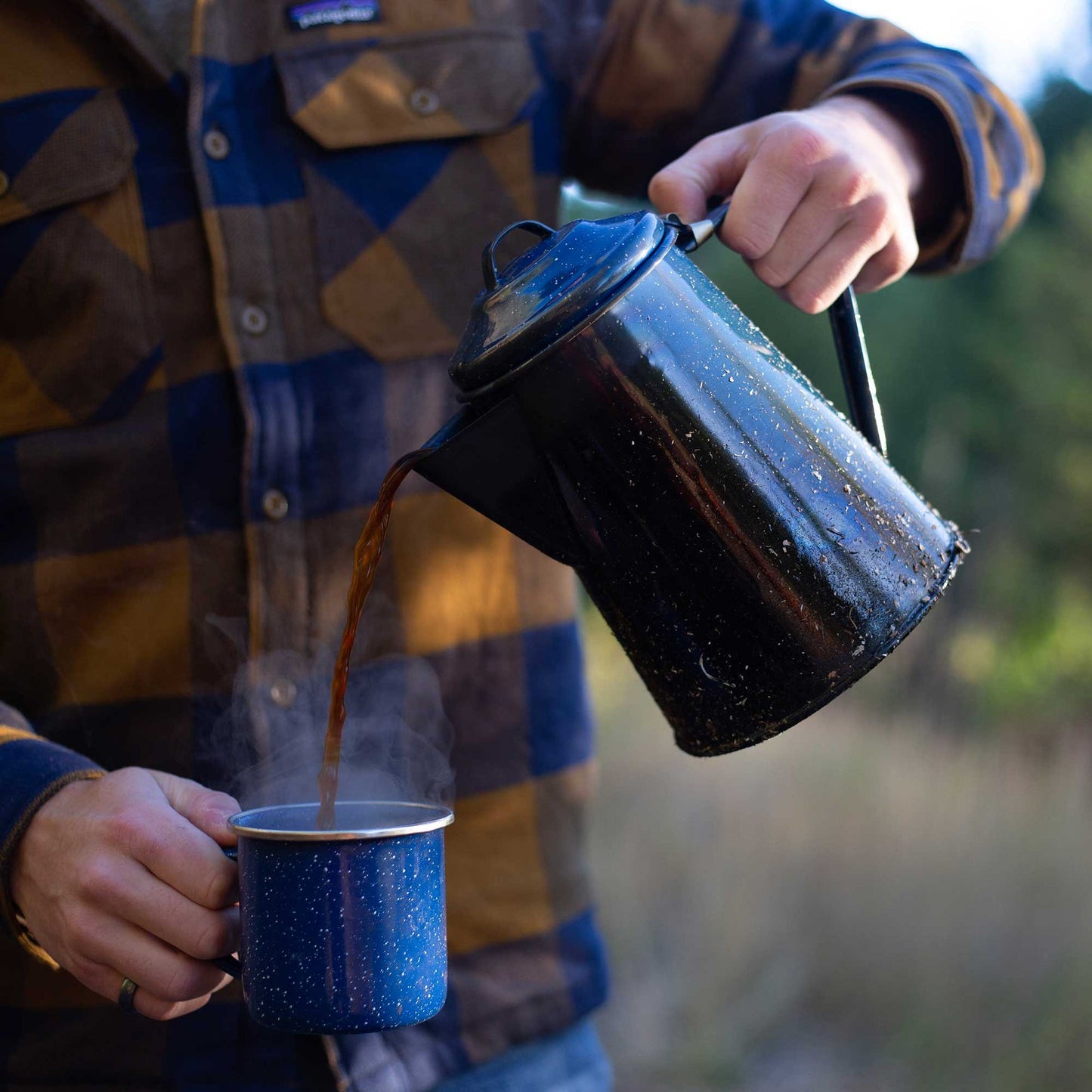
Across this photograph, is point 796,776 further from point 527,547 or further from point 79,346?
point 79,346

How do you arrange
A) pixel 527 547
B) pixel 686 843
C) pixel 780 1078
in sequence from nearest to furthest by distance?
pixel 527 547
pixel 780 1078
pixel 686 843

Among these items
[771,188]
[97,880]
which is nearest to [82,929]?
[97,880]

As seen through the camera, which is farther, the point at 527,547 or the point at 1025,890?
the point at 1025,890

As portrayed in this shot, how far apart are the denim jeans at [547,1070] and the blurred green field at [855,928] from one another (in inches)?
89.0

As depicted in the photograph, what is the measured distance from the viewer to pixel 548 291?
36.1 inches

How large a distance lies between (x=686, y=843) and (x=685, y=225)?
3625 mm

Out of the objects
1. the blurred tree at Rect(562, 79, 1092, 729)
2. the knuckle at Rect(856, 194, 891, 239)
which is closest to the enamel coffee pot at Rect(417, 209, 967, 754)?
the knuckle at Rect(856, 194, 891, 239)

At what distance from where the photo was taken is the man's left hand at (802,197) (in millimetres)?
1106

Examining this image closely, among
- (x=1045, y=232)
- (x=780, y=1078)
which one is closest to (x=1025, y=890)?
(x=780, y=1078)

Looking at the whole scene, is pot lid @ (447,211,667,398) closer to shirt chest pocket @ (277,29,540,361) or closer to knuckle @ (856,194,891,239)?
knuckle @ (856,194,891,239)

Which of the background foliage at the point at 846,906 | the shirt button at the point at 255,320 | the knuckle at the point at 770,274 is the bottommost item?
the background foliage at the point at 846,906

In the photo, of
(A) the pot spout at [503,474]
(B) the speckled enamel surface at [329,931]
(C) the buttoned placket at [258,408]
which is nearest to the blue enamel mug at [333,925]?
(B) the speckled enamel surface at [329,931]

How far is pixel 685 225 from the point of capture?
104 centimetres

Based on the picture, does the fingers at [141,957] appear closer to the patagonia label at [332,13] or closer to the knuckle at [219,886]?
the knuckle at [219,886]
